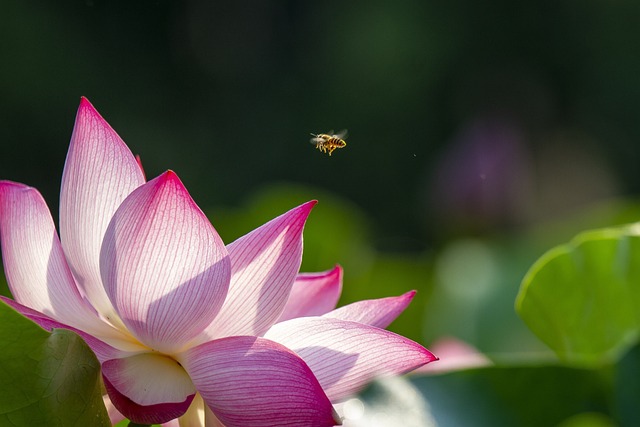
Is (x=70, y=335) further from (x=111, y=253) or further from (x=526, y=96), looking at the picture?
(x=526, y=96)

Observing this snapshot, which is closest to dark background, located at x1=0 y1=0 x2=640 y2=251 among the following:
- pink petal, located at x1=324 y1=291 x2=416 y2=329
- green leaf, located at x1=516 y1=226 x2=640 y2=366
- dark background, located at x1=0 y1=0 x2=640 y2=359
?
dark background, located at x1=0 y1=0 x2=640 y2=359

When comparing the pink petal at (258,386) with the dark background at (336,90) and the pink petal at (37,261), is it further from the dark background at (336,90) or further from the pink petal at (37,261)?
the dark background at (336,90)

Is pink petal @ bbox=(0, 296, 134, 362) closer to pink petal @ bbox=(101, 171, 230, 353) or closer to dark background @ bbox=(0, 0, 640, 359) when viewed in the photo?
pink petal @ bbox=(101, 171, 230, 353)

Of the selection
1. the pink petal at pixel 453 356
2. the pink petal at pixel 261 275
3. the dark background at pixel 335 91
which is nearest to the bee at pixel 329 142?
the pink petal at pixel 453 356

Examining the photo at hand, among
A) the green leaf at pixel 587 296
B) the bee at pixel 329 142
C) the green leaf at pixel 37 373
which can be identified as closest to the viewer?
the green leaf at pixel 37 373

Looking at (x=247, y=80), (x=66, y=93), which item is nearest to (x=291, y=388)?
(x=66, y=93)

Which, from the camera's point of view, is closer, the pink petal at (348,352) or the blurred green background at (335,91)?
the pink petal at (348,352)

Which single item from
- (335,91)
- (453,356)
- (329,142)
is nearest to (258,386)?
(453,356)
